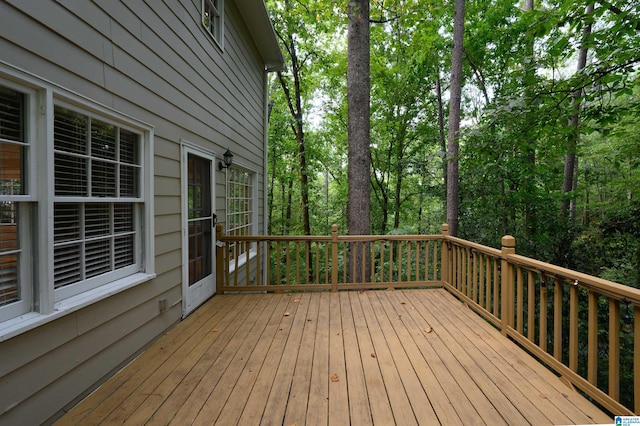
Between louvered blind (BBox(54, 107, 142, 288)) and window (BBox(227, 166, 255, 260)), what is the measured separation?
1756 mm

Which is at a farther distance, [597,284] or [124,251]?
[124,251]

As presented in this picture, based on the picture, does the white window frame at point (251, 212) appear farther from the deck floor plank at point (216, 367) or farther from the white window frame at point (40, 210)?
the white window frame at point (40, 210)

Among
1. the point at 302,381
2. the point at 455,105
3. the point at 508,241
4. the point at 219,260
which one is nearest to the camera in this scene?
the point at 302,381

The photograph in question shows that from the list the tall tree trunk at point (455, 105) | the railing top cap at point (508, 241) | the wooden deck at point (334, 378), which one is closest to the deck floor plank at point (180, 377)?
the wooden deck at point (334, 378)

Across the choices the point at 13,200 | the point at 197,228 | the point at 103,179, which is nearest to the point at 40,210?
the point at 13,200

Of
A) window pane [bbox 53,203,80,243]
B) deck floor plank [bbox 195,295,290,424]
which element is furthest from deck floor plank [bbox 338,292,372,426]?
window pane [bbox 53,203,80,243]

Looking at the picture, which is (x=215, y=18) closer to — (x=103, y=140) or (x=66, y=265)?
(x=103, y=140)

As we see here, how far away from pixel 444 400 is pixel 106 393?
2.15 meters

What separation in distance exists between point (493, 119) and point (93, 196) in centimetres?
486

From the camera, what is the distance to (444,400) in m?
1.81

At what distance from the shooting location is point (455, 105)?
5297mm

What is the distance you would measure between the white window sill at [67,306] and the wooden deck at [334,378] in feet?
1.95

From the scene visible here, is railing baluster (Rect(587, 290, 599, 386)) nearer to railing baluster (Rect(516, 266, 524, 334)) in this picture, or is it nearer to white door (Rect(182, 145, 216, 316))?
railing baluster (Rect(516, 266, 524, 334))

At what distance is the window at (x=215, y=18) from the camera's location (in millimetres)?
3678
